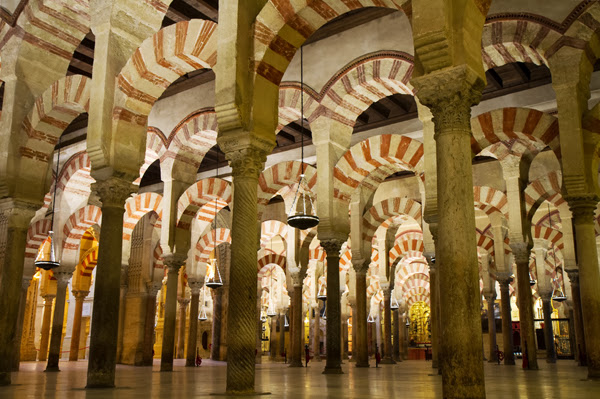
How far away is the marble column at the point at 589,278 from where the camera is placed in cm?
602

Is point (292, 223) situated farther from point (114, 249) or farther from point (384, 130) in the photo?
point (384, 130)

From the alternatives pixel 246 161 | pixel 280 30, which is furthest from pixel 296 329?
pixel 280 30

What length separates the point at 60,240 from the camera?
1112 cm

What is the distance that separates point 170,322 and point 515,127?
20.4 ft

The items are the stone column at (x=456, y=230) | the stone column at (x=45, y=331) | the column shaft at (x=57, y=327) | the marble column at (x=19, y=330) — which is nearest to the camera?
the stone column at (x=456, y=230)

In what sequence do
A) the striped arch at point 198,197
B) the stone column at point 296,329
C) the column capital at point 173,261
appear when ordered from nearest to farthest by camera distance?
1. the column capital at point 173,261
2. the striped arch at point 198,197
3. the stone column at point 296,329

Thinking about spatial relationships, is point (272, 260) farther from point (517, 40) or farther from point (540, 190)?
point (517, 40)

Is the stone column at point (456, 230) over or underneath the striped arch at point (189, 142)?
underneath

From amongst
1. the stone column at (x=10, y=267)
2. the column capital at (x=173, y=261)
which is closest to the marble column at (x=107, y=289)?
the stone column at (x=10, y=267)

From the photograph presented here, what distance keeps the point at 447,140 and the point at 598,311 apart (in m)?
3.70

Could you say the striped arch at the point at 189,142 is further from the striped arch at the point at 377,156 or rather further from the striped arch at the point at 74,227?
the striped arch at the point at 74,227

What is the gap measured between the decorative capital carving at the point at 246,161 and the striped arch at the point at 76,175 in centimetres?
641

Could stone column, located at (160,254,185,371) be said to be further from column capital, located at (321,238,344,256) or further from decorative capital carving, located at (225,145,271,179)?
decorative capital carving, located at (225,145,271,179)

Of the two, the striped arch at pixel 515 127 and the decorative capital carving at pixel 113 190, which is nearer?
the decorative capital carving at pixel 113 190
